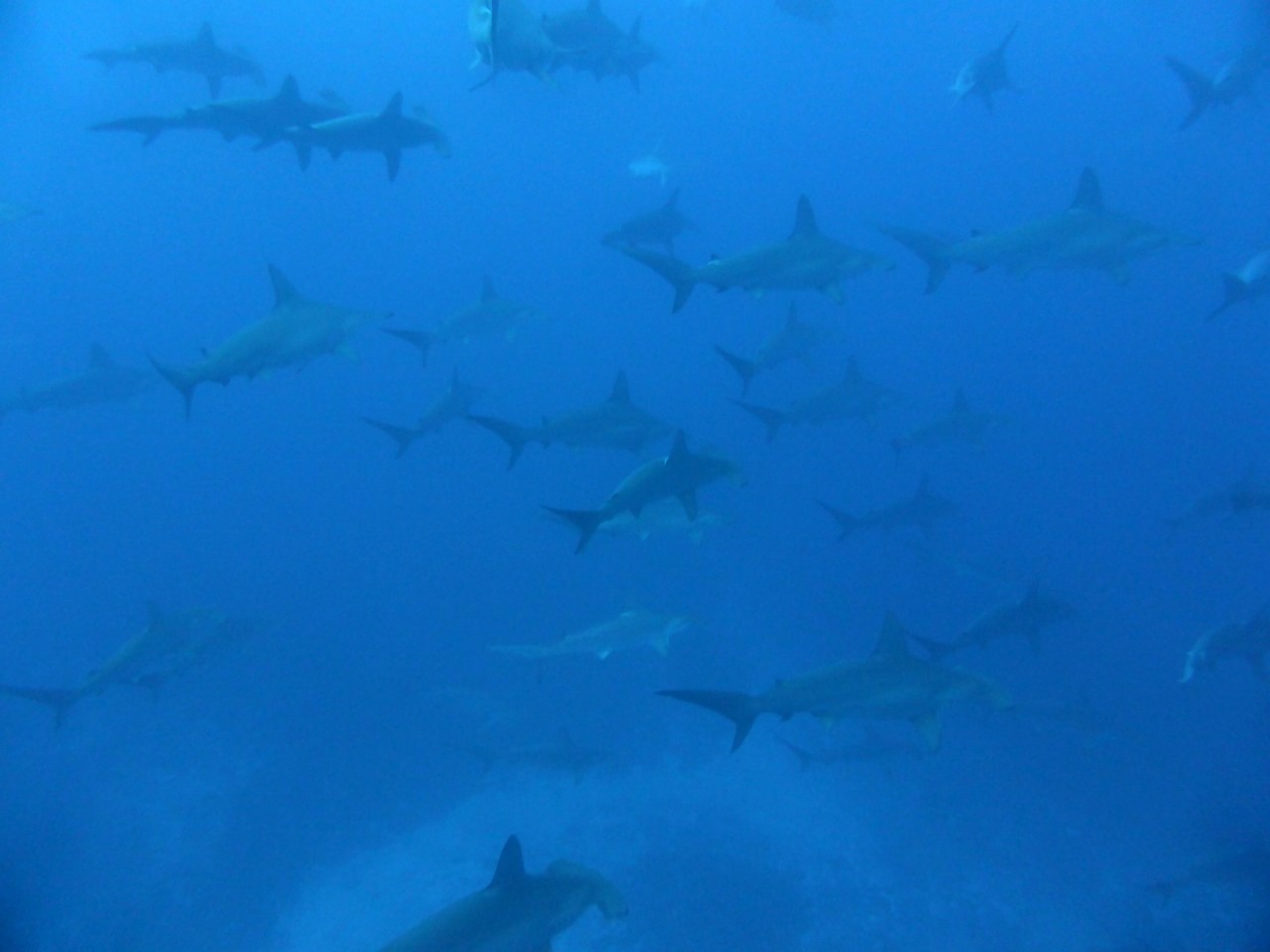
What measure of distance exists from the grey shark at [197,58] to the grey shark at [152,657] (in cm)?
1087

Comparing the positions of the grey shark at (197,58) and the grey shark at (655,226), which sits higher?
the grey shark at (197,58)

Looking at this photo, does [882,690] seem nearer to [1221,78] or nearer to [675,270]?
[675,270]

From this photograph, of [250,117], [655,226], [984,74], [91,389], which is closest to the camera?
[250,117]

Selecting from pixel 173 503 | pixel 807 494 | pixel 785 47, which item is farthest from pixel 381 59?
pixel 807 494

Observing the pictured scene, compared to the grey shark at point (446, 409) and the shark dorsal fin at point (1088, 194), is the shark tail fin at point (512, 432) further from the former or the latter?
the shark dorsal fin at point (1088, 194)

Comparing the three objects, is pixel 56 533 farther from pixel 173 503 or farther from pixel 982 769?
pixel 982 769

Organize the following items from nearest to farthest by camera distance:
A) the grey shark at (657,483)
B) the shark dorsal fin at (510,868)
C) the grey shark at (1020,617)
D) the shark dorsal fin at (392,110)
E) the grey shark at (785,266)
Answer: the shark dorsal fin at (510,868), the grey shark at (657,483), the grey shark at (785,266), the shark dorsal fin at (392,110), the grey shark at (1020,617)

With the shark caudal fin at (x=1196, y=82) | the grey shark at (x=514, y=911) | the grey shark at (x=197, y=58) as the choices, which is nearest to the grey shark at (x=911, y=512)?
the shark caudal fin at (x=1196, y=82)

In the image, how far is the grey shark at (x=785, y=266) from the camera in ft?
28.1

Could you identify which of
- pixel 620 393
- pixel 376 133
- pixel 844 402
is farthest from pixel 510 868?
pixel 844 402

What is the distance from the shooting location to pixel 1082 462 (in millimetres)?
34219

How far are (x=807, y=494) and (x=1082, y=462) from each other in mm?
12976

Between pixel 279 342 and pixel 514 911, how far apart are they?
6.01 m

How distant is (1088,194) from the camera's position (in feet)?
33.7
